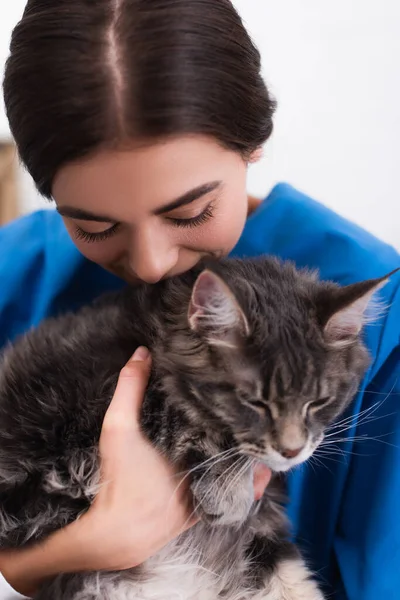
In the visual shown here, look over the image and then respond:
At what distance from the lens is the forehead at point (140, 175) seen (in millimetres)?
938

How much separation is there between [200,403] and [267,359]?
15 cm

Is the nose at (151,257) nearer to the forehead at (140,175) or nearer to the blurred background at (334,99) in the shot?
the forehead at (140,175)

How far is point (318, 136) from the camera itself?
93.9 inches

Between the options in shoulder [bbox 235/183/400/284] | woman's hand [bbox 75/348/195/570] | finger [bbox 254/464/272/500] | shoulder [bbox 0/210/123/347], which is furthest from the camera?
shoulder [bbox 0/210/123/347]

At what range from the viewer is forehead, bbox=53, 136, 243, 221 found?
3.08ft

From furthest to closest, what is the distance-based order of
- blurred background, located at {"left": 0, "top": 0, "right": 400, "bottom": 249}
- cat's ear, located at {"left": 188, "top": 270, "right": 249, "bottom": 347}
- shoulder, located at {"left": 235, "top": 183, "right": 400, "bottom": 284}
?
blurred background, located at {"left": 0, "top": 0, "right": 400, "bottom": 249} → shoulder, located at {"left": 235, "top": 183, "right": 400, "bottom": 284} → cat's ear, located at {"left": 188, "top": 270, "right": 249, "bottom": 347}

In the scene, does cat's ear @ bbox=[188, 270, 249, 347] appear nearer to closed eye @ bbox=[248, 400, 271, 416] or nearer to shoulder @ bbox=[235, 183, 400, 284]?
closed eye @ bbox=[248, 400, 271, 416]

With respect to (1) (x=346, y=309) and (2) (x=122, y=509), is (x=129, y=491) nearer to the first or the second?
(2) (x=122, y=509)

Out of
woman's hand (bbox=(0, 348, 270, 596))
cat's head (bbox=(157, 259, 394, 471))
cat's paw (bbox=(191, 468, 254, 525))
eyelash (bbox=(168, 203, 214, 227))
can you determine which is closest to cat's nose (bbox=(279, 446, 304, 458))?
cat's head (bbox=(157, 259, 394, 471))

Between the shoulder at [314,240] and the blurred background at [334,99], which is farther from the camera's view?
the blurred background at [334,99]

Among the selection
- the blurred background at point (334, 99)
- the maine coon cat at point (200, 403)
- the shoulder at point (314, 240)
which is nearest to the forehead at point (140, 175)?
the maine coon cat at point (200, 403)

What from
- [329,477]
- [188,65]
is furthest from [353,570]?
[188,65]

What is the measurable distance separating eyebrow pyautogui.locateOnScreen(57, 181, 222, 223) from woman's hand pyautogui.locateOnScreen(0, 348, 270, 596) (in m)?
0.26

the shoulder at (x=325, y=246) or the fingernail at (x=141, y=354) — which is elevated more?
the shoulder at (x=325, y=246)
